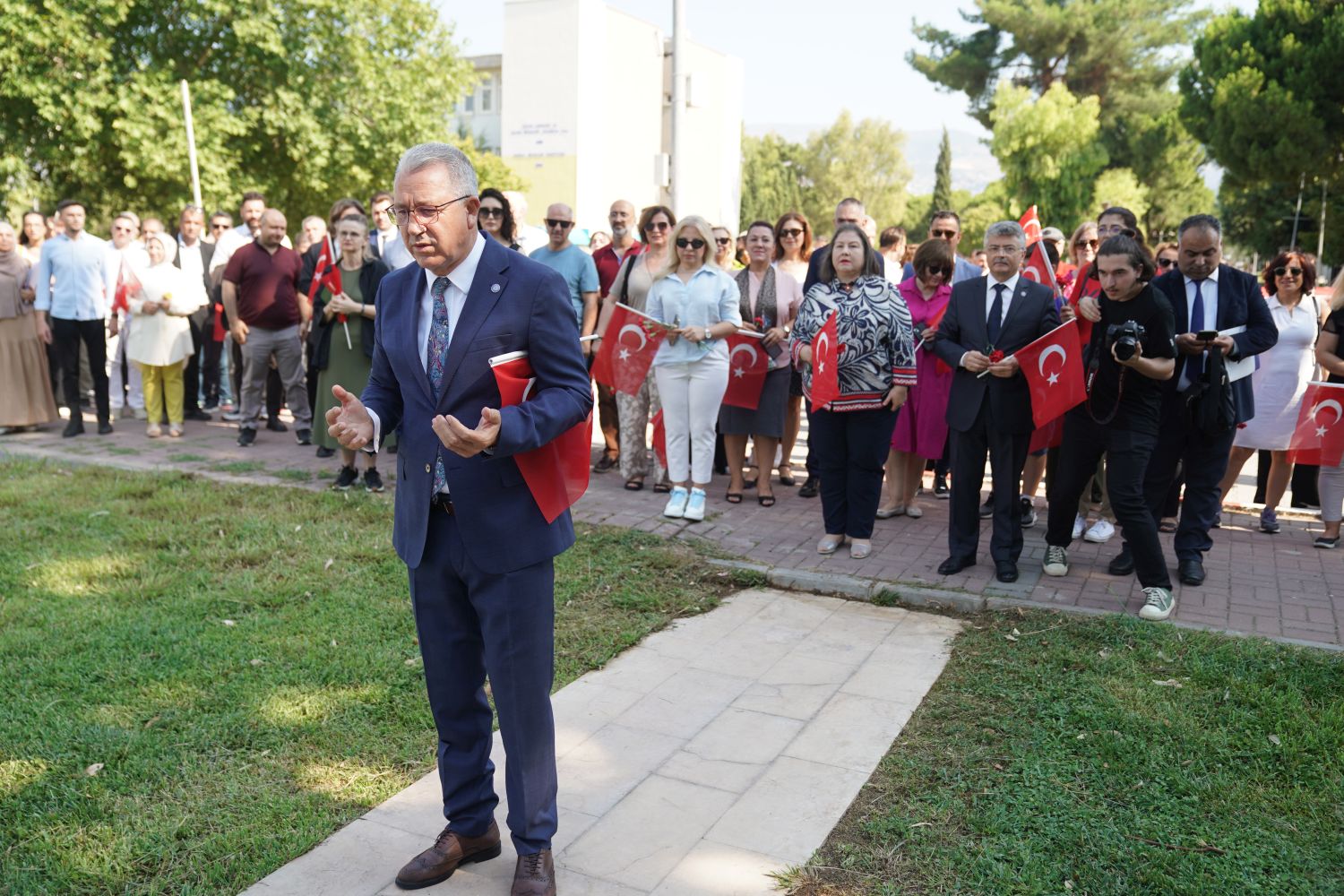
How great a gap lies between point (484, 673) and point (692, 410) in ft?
15.8

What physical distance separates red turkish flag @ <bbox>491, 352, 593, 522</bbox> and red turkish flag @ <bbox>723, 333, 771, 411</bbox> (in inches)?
215

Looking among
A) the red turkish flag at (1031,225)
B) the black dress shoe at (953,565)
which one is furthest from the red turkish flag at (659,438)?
the red turkish flag at (1031,225)

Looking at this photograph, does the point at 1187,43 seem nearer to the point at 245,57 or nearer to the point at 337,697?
Answer: the point at 245,57

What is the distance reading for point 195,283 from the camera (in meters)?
11.1

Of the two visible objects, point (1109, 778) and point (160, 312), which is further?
point (160, 312)

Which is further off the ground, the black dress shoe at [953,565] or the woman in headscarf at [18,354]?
the woman in headscarf at [18,354]

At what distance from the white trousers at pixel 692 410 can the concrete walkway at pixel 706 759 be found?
2.10m

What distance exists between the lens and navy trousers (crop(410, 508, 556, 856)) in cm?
318

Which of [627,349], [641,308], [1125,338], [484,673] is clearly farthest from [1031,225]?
[484,673]

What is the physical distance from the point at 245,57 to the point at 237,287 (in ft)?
69.8

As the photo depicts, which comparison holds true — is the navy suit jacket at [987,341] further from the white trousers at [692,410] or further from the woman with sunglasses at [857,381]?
the white trousers at [692,410]

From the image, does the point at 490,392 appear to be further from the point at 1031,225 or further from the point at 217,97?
the point at 217,97

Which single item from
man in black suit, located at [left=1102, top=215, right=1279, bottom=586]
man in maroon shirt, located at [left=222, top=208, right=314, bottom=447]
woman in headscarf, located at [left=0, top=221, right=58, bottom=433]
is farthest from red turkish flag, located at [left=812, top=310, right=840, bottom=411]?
woman in headscarf, located at [left=0, top=221, right=58, bottom=433]

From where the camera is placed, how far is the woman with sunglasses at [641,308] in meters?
8.60
